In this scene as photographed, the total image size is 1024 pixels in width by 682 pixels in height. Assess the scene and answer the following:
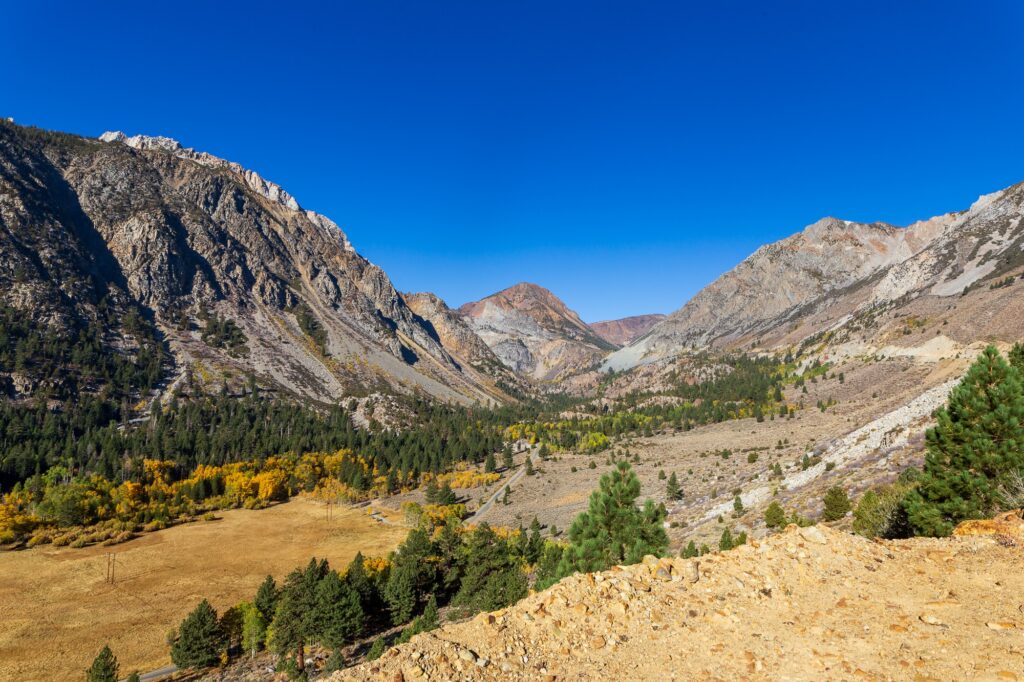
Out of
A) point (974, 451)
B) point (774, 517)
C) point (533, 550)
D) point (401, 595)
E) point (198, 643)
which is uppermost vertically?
point (974, 451)

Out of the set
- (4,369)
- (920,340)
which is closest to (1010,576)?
(920,340)

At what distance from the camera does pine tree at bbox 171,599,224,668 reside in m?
50.3

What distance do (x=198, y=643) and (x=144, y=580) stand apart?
37913 millimetres

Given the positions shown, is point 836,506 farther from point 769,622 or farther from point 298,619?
point 298,619

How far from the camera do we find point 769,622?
38.9ft

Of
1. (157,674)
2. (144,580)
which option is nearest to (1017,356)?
(157,674)

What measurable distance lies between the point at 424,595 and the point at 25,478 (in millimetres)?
131690

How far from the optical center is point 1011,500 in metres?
19.2

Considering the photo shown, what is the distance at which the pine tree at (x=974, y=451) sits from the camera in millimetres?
20828

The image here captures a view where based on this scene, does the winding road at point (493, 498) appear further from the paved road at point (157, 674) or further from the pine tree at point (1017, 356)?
the pine tree at point (1017, 356)

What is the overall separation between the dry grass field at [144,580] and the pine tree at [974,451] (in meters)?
72.3

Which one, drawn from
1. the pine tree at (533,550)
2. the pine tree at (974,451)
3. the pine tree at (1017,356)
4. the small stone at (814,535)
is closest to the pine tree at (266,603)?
the pine tree at (533,550)

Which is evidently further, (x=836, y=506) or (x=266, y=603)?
(x=266, y=603)

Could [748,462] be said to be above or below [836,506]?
below
